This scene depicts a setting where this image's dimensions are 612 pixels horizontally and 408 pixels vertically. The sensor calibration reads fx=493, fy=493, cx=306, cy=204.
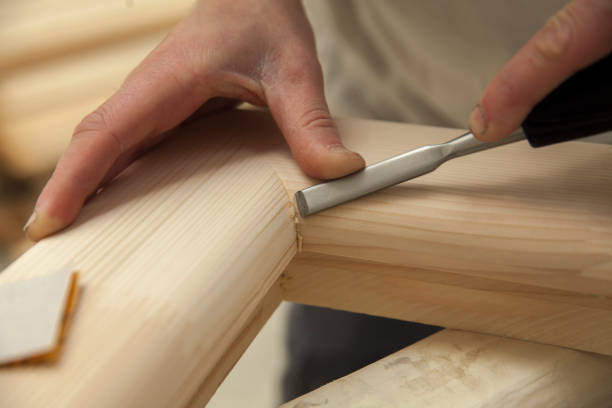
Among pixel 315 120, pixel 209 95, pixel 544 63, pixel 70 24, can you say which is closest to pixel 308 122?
pixel 315 120

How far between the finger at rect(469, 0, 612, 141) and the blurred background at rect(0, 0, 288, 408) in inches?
53.9

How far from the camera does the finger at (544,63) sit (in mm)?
346

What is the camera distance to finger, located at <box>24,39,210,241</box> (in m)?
0.42

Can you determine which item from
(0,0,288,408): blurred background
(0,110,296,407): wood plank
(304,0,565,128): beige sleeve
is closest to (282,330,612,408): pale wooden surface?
(0,110,296,407): wood plank

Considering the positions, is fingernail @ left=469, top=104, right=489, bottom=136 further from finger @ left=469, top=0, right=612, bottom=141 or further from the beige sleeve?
the beige sleeve

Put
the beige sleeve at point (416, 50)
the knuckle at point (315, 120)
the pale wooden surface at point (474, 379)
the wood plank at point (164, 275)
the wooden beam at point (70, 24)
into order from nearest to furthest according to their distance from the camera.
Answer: the wood plank at point (164, 275) → the pale wooden surface at point (474, 379) → the knuckle at point (315, 120) → the beige sleeve at point (416, 50) → the wooden beam at point (70, 24)

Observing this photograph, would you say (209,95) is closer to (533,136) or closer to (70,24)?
(533,136)

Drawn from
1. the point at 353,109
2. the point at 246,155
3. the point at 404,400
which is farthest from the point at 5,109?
the point at 404,400

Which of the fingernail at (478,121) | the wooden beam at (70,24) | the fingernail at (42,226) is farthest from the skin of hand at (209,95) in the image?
the wooden beam at (70,24)

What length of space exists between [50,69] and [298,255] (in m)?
1.37

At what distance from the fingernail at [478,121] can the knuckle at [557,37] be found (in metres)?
0.06

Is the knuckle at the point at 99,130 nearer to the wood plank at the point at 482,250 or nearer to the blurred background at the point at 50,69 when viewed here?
the wood plank at the point at 482,250

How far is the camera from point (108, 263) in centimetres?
37

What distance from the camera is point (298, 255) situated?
47cm
